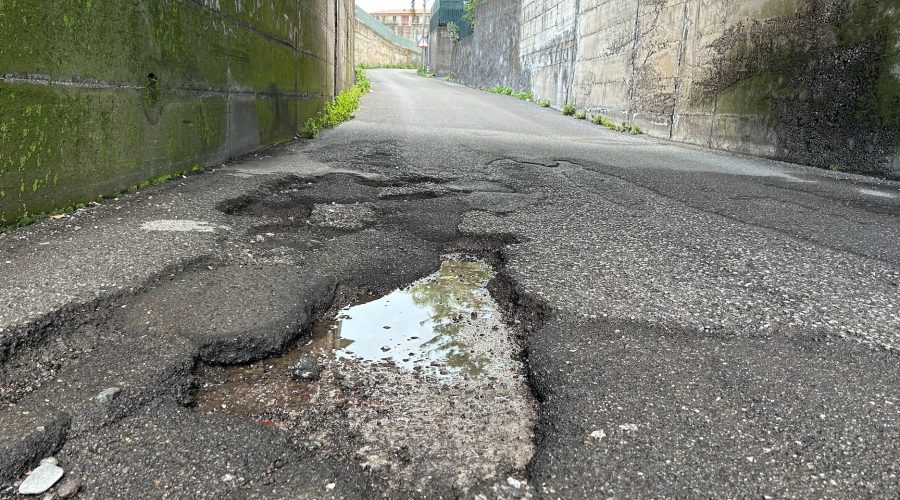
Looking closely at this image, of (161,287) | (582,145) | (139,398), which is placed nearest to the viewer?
(139,398)

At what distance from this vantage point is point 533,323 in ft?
7.63

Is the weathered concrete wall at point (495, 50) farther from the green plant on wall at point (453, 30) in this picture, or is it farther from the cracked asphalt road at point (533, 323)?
the cracked asphalt road at point (533, 323)

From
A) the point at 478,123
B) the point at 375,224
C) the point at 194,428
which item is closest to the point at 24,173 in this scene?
the point at 375,224

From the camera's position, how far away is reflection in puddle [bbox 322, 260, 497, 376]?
2139 mm

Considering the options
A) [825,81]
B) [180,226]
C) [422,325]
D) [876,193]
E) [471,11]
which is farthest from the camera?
[471,11]

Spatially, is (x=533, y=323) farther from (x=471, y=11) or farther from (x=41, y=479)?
(x=471, y=11)

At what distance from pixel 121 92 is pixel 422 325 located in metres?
2.55

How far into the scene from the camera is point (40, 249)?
8.55 ft

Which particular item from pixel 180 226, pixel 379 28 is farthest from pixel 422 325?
pixel 379 28

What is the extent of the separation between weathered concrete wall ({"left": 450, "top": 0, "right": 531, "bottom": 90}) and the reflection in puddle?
58.5 ft

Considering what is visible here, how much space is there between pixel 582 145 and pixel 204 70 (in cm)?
518

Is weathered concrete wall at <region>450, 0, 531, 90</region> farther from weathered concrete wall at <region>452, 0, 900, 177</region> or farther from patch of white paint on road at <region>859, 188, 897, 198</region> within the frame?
patch of white paint on road at <region>859, 188, 897, 198</region>

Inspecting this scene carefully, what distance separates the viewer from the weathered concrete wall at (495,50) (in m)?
21.3

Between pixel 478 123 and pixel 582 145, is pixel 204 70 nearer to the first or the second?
pixel 582 145
